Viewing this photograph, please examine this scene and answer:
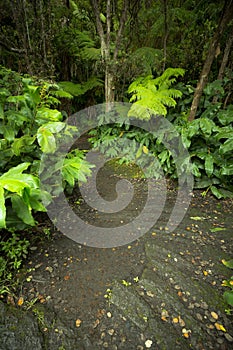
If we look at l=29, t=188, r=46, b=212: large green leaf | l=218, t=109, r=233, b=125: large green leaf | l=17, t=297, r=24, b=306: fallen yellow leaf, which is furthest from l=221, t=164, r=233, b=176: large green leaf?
l=17, t=297, r=24, b=306: fallen yellow leaf

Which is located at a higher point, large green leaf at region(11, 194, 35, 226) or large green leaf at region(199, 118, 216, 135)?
large green leaf at region(199, 118, 216, 135)

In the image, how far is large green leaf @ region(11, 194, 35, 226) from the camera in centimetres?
143

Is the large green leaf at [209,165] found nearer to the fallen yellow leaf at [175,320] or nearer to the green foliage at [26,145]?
the green foliage at [26,145]

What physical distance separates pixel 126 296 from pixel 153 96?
2417mm

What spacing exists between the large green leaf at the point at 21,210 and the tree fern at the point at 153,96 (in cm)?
200

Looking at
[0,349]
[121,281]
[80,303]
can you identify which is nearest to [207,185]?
[121,281]

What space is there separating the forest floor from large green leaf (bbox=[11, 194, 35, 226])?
490 millimetres

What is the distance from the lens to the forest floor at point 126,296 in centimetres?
129

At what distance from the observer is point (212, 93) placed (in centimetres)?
308

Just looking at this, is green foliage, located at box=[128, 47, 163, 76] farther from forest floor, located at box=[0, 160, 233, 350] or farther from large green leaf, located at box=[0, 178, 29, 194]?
large green leaf, located at box=[0, 178, 29, 194]

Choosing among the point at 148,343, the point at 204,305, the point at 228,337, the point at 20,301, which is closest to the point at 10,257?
the point at 20,301

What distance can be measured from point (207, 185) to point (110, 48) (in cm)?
255

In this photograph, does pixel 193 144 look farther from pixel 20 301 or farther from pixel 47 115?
pixel 20 301

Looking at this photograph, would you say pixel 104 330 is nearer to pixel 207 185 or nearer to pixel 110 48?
pixel 207 185
